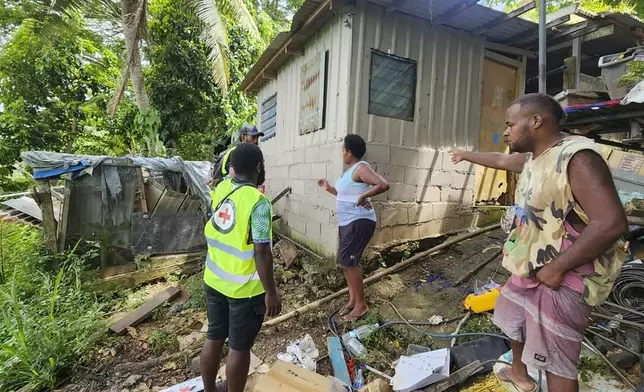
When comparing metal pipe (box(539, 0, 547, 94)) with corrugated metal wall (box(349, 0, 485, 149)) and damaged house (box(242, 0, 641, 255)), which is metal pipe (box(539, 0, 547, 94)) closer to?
damaged house (box(242, 0, 641, 255))

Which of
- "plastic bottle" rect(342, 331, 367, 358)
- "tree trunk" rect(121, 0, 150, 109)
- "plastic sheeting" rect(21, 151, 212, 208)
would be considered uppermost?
"tree trunk" rect(121, 0, 150, 109)

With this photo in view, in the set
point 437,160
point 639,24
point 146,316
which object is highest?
point 639,24

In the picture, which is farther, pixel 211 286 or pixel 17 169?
pixel 17 169

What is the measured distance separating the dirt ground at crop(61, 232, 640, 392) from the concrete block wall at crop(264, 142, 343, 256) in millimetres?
423

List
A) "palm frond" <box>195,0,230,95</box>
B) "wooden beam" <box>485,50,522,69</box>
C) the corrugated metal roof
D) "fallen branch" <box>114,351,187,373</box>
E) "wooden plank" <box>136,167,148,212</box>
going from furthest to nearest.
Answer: "palm frond" <box>195,0,230,95</box> → "wooden beam" <box>485,50,522,69</box> → "wooden plank" <box>136,167,148,212</box> → the corrugated metal roof → "fallen branch" <box>114,351,187,373</box>

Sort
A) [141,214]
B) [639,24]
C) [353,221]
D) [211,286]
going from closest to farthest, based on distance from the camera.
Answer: [211,286] → [353,221] → [639,24] → [141,214]

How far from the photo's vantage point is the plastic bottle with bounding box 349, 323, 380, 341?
3.02 meters

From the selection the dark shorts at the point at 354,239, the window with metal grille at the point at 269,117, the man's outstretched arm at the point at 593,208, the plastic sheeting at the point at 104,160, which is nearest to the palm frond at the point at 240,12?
the window with metal grille at the point at 269,117

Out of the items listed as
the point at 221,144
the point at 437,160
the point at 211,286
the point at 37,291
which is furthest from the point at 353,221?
the point at 221,144

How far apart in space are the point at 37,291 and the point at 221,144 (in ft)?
26.6

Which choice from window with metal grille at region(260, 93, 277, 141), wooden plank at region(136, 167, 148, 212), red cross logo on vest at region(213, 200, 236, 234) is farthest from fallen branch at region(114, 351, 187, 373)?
window with metal grille at region(260, 93, 277, 141)

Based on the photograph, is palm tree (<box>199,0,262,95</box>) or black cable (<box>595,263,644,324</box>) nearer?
black cable (<box>595,263,644,324</box>)

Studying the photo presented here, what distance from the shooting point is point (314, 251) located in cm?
504

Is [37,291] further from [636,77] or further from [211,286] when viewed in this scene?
[636,77]
